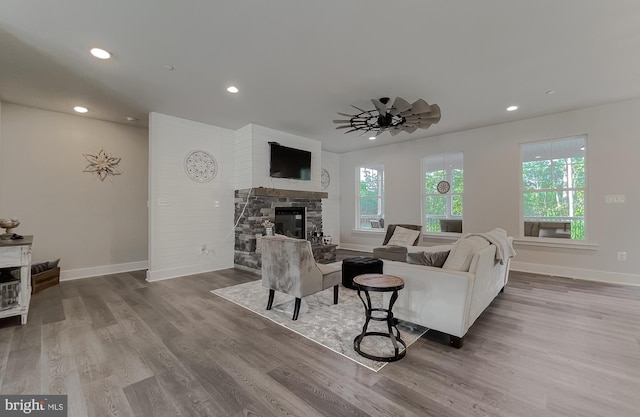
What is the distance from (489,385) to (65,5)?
4.35 meters

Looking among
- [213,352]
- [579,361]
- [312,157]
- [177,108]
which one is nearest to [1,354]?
[213,352]

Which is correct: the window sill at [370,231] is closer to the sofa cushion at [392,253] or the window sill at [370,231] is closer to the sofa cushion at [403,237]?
the sofa cushion at [403,237]

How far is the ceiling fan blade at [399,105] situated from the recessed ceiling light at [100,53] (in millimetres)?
3202

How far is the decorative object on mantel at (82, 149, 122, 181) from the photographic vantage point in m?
4.93

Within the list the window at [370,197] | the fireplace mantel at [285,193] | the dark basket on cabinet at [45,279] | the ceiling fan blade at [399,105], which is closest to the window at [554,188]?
the window at [370,197]

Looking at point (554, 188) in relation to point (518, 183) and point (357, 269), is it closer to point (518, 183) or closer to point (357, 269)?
point (518, 183)

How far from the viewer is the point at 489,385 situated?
6.25ft

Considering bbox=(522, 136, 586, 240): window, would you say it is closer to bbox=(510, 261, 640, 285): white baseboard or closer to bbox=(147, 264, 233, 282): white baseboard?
bbox=(510, 261, 640, 285): white baseboard

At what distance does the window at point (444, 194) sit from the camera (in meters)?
6.12

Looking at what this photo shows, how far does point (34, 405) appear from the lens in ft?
5.63

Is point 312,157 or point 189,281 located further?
point 312,157

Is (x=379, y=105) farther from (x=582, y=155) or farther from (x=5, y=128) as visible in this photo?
(x=5, y=128)

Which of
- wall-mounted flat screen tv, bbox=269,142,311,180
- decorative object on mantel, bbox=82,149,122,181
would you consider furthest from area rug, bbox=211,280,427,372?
decorative object on mantel, bbox=82,149,122,181

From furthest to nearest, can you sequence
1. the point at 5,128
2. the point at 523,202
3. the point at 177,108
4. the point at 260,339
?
the point at 523,202 < the point at 177,108 < the point at 5,128 < the point at 260,339
